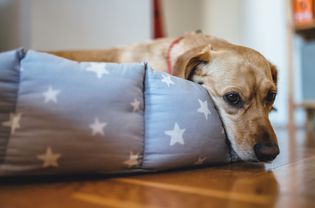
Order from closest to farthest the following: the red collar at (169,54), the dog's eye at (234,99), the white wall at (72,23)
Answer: the dog's eye at (234,99) → the red collar at (169,54) → the white wall at (72,23)

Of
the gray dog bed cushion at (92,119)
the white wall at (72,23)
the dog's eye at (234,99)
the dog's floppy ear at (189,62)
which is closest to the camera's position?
the gray dog bed cushion at (92,119)

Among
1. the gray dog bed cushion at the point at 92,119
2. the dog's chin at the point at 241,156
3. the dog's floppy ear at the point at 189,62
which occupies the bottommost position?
the dog's chin at the point at 241,156

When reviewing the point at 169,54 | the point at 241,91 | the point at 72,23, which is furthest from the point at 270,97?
the point at 72,23

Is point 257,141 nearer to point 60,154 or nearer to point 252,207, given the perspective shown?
point 252,207

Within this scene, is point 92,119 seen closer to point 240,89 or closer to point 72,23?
point 240,89

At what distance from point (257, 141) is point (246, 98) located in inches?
6.5

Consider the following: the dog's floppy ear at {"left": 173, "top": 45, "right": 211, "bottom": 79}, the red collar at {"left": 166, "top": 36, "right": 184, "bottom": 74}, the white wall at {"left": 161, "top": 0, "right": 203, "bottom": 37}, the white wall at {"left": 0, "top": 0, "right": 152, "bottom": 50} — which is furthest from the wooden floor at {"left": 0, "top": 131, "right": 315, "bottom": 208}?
the white wall at {"left": 161, "top": 0, "right": 203, "bottom": 37}

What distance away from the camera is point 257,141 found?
109 cm

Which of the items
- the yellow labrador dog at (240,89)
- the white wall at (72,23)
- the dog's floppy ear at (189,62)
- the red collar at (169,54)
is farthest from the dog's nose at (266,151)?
the white wall at (72,23)

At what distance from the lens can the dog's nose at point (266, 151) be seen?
1057 mm

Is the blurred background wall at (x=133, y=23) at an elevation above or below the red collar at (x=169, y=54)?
above

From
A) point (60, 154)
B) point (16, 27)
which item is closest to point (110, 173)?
point (60, 154)

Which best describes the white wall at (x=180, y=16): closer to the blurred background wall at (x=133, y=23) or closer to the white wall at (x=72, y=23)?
the blurred background wall at (x=133, y=23)

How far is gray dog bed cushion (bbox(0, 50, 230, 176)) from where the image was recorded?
0.86 meters
